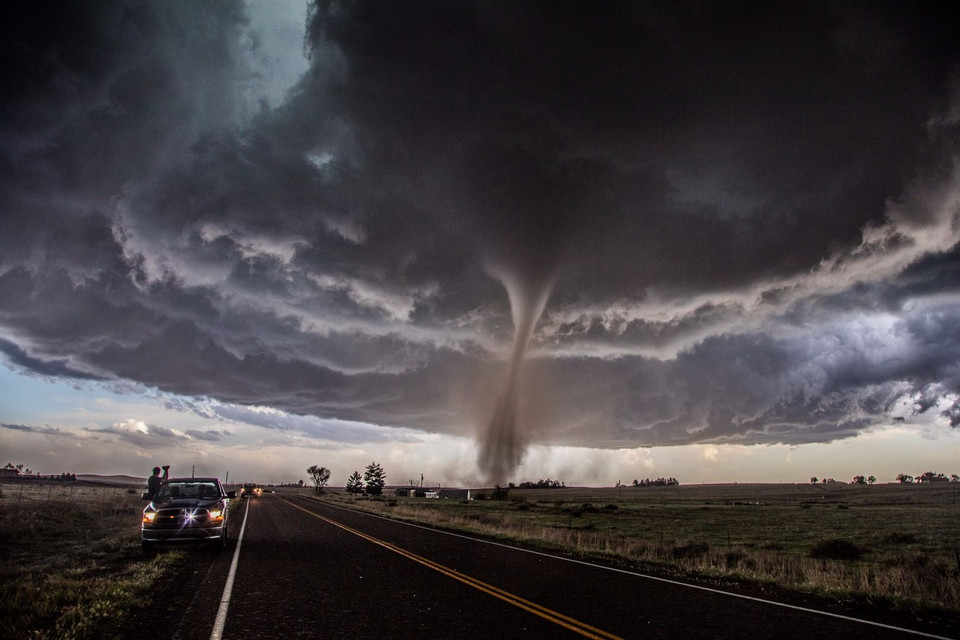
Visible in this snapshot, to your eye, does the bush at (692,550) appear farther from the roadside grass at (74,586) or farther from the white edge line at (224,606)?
the roadside grass at (74,586)

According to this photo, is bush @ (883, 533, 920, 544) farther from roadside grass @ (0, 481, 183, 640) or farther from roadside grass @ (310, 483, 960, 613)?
roadside grass @ (0, 481, 183, 640)

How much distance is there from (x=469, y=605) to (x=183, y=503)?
10.8m

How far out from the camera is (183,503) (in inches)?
598

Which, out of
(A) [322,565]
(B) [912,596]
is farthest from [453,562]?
(B) [912,596]

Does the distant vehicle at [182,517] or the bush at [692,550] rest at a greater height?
the distant vehicle at [182,517]

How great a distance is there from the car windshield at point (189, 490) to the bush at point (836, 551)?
109 feet

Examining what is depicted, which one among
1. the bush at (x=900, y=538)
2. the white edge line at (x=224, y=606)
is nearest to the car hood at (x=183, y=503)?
the white edge line at (x=224, y=606)

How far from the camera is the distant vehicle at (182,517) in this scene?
1462 cm

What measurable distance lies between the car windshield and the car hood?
640 mm

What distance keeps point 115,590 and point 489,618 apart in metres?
6.78

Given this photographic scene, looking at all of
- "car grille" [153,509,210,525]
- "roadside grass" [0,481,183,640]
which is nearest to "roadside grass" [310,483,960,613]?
"car grille" [153,509,210,525]

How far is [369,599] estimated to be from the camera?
29.9 feet

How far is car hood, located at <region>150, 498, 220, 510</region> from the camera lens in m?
15.0

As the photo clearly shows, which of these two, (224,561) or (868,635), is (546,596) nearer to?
(868,635)
